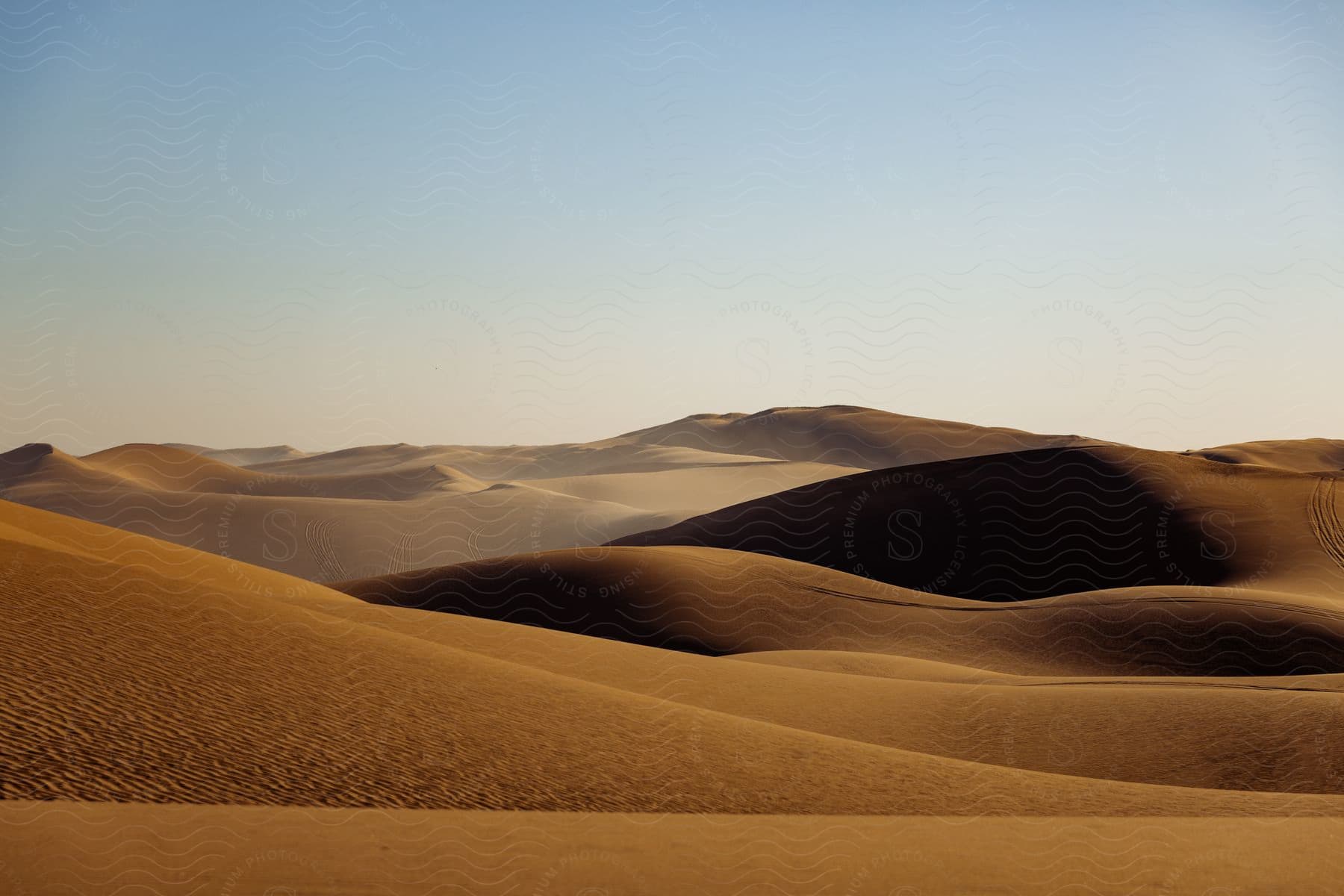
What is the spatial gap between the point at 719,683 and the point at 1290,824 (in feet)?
31.0

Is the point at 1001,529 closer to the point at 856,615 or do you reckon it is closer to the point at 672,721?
the point at 856,615

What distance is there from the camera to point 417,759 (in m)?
10.0

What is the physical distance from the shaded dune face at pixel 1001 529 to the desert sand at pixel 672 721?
302 mm

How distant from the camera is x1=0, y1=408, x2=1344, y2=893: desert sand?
772cm

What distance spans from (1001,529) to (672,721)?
93.6 feet

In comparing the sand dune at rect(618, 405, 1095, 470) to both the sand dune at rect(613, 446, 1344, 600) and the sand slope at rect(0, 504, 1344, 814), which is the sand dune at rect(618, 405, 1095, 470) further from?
the sand slope at rect(0, 504, 1344, 814)

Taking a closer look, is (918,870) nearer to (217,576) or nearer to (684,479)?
(217,576)

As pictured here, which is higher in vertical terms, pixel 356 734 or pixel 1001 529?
pixel 1001 529

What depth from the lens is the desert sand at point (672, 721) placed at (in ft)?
25.3

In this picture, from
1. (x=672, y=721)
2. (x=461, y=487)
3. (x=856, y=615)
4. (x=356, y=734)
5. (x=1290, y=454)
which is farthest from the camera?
(x=461, y=487)

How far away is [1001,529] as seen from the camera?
3872cm

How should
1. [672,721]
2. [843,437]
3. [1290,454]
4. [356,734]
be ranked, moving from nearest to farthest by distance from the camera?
[356,734]
[672,721]
[1290,454]
[843,437]

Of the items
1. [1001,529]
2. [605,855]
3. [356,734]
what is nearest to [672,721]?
[356,734]

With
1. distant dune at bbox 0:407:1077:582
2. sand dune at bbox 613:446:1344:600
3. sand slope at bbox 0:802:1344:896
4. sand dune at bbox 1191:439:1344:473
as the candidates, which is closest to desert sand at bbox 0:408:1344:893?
sand slope at bbox 0:802:1344:896
